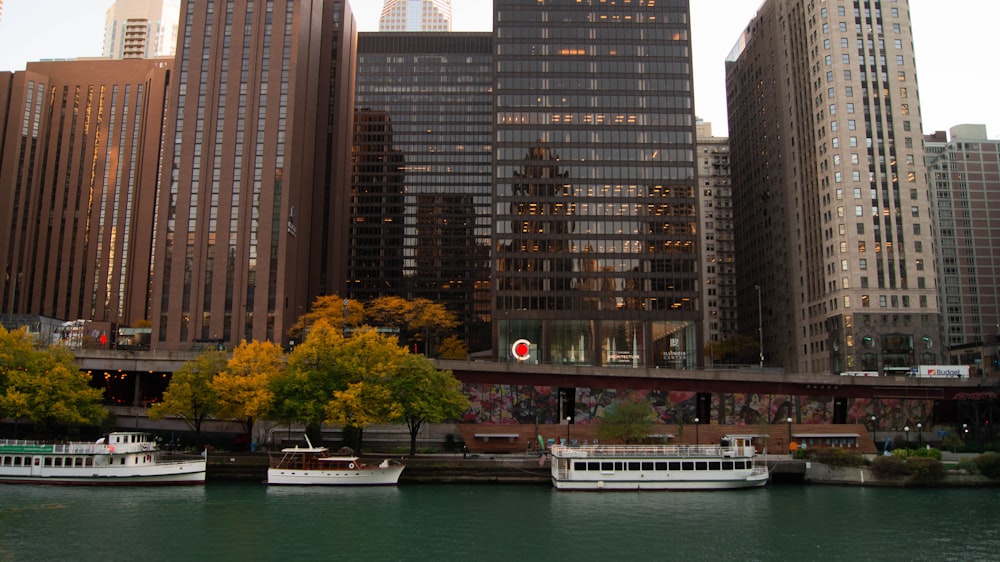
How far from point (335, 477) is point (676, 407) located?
48778 millimetres

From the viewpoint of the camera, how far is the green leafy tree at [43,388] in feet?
282

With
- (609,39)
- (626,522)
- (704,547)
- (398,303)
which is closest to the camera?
(704,547)

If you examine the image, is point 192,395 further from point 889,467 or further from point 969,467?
point 969,467

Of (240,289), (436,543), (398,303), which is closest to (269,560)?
(436,543)

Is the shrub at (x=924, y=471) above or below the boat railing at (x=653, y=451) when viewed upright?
below

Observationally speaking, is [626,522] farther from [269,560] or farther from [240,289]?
[240,289]

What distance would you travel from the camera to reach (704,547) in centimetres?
4981

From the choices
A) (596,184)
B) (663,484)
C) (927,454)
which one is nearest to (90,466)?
(663,484)

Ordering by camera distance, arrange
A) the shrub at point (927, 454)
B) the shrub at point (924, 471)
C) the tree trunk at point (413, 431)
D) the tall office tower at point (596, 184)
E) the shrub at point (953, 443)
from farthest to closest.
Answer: the tall office tower at point (596, 184) < the shrub at point (953, 443) < the tree trunk at point (413, 431) < the shrub at point (927, 454) < the shrub at point (924, 471)

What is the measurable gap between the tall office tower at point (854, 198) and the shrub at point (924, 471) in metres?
62.4

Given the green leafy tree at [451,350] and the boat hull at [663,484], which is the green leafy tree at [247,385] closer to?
the boat hull at [663,484]

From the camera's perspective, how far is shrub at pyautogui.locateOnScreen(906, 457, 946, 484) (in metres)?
77.6

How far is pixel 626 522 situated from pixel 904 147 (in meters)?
125

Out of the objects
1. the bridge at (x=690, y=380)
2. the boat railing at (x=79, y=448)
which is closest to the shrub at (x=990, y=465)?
the bridge at (x=690, y=380)
